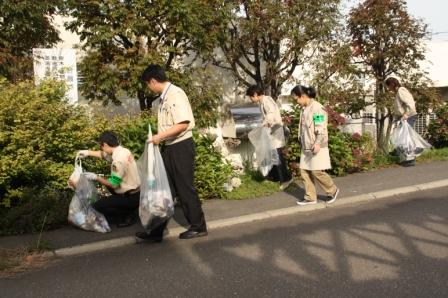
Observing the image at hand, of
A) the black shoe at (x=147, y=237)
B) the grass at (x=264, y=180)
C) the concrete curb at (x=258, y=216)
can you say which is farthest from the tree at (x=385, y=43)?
the black shoe at (x=147, y=237)

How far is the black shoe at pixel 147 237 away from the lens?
215 inches

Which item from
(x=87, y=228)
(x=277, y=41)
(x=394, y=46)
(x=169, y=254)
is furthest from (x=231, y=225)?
(x=394, y=46)

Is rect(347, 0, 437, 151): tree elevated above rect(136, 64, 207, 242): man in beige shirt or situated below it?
above

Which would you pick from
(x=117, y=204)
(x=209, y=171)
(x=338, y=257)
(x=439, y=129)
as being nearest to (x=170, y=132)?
(x=117, y=204)

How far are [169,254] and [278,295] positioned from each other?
4.96 feet

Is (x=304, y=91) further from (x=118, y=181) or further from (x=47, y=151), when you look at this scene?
(x=47, y=151)

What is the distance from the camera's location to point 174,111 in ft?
16.8

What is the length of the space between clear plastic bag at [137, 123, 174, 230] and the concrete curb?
1.84ft

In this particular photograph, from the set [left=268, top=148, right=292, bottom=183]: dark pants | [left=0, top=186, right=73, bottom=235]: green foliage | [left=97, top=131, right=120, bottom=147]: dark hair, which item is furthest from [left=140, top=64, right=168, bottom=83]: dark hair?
[left=268, top=148, right=292, bottom=183]: dark pants

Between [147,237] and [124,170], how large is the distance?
855mm

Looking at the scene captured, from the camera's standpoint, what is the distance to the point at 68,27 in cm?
852

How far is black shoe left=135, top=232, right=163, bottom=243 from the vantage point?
546 centimetres

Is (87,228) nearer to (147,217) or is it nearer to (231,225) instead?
(147,217)

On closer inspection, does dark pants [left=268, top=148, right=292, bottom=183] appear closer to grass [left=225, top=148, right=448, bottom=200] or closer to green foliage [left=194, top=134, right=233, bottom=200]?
grass [left=225, top=148, right=448, bottom=200]
